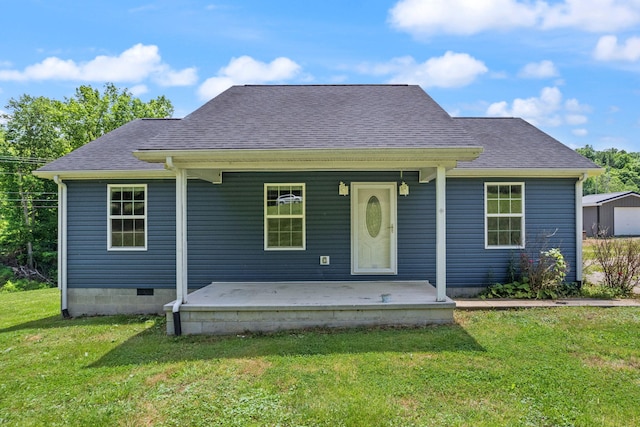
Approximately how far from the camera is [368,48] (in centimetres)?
1188

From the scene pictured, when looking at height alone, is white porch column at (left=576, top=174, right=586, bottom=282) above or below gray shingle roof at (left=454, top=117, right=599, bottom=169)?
below

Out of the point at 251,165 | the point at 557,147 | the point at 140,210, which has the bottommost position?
the point at 140,210

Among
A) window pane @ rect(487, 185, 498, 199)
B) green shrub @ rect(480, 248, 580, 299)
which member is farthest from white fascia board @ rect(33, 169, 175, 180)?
green shrub @ rect(480, 248, 580, 299)

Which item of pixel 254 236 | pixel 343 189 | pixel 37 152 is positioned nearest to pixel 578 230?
pixel 343 189

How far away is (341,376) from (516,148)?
252 inches

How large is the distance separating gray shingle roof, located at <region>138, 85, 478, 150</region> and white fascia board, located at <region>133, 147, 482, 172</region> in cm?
10

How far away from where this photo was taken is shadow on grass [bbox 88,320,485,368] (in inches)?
173

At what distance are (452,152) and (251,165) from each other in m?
2.98

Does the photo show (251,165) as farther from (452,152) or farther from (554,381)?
(554,381)

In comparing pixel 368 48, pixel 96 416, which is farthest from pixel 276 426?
pixel 368 48

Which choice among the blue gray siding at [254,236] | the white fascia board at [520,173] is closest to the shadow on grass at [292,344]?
the blue gray siding at [254,236]

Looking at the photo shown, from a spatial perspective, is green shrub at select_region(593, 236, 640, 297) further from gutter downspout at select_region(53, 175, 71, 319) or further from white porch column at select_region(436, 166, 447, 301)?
gutter downspout at select_region(53, 175, 71, 319)

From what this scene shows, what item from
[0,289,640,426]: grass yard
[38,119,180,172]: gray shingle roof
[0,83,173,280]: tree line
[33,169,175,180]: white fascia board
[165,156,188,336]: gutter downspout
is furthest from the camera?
[0,83,173,280]: tree line

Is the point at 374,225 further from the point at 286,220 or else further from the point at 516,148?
the point at 516,148
